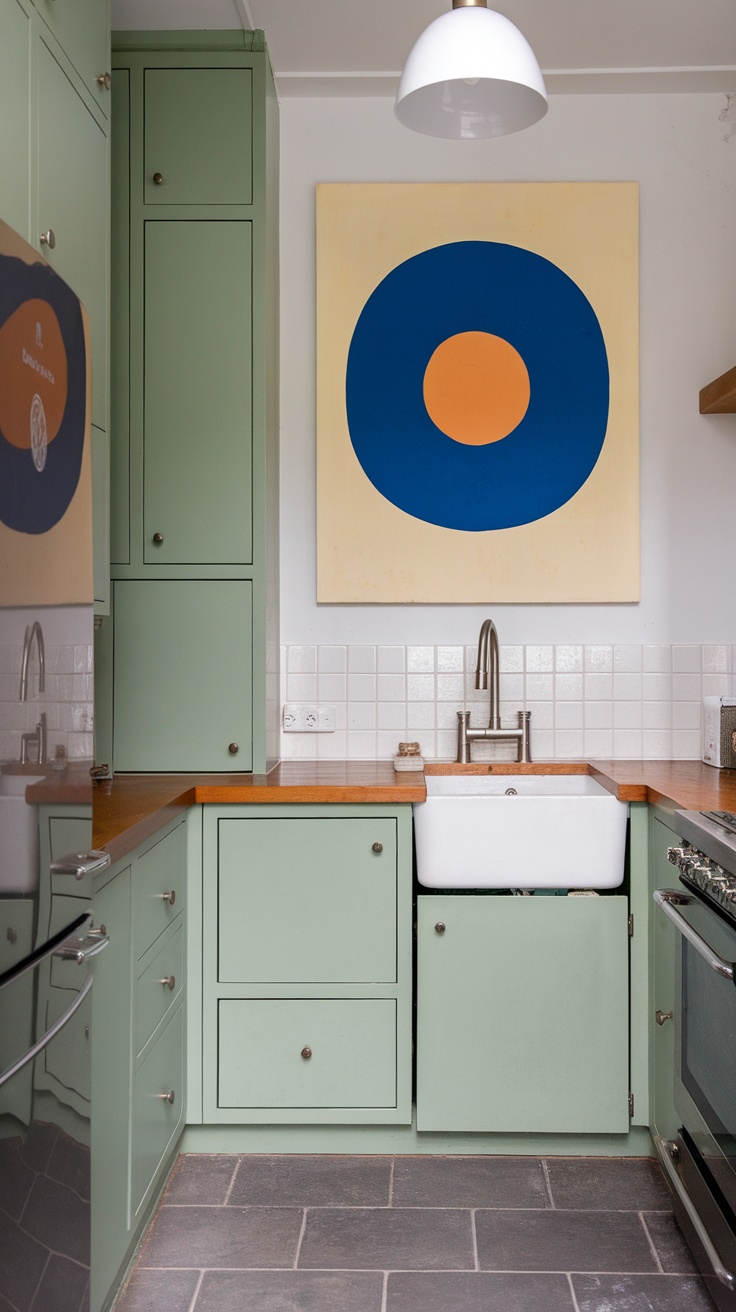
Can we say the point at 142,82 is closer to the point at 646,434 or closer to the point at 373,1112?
the point at 646,434

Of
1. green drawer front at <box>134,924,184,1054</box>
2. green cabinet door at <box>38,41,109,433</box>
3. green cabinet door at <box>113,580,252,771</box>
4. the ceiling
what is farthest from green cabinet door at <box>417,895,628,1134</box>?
the ceiling

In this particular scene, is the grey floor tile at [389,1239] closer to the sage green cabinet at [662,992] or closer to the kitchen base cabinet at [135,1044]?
the kitchen base cabinet at [135,1044]

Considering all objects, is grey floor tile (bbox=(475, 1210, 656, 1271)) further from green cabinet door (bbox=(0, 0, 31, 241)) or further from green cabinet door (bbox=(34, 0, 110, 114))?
green cabinet door (bbox=(34, 0, 110, 114))

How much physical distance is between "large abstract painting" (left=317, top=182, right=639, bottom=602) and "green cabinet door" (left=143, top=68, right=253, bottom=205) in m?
0.35

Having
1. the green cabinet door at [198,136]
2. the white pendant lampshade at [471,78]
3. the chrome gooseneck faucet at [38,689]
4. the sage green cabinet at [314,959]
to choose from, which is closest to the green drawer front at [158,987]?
the sage green cabinet at [314,959]

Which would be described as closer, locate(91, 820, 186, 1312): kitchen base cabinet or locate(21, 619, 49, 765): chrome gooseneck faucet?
locate(21, 619, 49, 765): chrome gooseneck faucet

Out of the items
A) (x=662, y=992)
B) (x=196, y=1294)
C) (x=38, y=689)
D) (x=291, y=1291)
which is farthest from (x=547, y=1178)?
(x=38, y=689)

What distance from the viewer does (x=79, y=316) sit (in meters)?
1.42

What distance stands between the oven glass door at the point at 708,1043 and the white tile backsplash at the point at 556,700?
1.08 m

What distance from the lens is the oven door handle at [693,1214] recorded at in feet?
5.43

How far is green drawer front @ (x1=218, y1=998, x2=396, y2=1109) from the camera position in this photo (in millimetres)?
2441

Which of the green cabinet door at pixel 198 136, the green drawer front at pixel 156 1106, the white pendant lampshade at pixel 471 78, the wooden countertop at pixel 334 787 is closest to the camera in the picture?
the white pendant lampshade at pixel 471 78

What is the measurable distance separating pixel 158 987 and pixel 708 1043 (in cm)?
106

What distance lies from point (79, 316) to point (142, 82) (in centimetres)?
172
